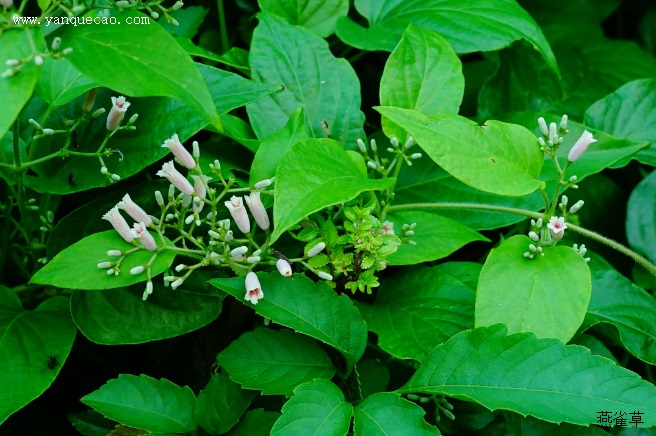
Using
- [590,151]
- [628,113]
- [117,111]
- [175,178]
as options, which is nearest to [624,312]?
[590,151]

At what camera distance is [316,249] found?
1116 millimetres

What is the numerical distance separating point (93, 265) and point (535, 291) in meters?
0.68

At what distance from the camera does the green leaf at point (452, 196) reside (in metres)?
1.40

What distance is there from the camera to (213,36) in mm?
1837

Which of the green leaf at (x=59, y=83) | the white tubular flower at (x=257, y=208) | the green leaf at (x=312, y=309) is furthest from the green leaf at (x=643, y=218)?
the green leaf at (x=59, y=83)

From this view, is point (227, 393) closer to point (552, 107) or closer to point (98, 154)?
point (98, 154)

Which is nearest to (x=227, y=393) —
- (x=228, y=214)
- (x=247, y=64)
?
(x=228, y=214)

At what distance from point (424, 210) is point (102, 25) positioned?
0.69 m

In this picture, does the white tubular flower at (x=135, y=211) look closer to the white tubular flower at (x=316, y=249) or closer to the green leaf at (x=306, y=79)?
the white tubular flower at (x=316, y=249)

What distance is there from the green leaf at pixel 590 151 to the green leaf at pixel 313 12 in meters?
0.46

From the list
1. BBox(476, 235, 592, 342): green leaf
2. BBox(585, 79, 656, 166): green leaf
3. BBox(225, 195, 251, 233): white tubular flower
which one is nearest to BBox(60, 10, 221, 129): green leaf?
BBox(225, 195, 251, 233): white tubular flower

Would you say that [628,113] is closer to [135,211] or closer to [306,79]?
[306,79]

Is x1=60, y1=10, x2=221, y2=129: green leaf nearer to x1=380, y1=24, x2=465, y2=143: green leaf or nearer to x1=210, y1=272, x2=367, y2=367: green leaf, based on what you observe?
x1=210, y1=272, x2=367, y2=367: green leaf

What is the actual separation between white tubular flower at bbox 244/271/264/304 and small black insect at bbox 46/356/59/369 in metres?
0.34
